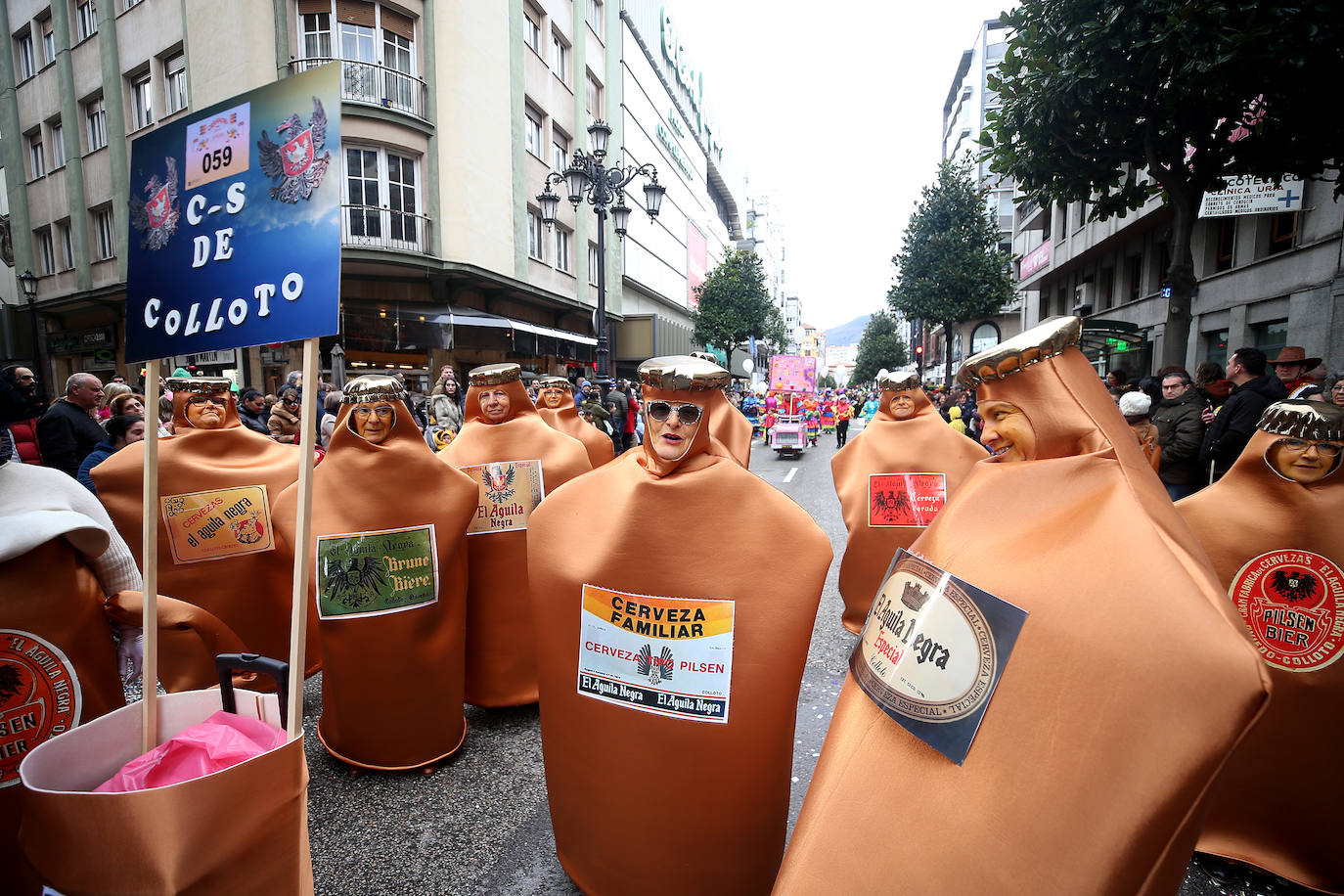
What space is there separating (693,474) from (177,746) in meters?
1.63

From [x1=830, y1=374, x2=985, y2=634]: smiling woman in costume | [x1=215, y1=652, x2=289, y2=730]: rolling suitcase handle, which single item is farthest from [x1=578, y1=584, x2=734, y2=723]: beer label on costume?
[x1=830, y1=374, x2=985, y2=634]: smiling woman in costume

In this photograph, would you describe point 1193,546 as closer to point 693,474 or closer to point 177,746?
point 693,474

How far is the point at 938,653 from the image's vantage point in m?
1.52

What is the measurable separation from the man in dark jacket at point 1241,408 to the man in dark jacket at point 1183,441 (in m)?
0.10

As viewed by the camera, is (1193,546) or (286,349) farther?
(286,349)

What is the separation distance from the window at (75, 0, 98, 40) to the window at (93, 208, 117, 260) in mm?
5032

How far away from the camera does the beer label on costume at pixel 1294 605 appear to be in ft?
7.79

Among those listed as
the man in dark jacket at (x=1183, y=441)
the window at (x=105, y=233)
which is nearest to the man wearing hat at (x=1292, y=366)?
the man in dark jacket at (x=1183, y=441)

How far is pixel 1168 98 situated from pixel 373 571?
28.6ft

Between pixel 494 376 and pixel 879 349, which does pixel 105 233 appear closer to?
pixel 494 376

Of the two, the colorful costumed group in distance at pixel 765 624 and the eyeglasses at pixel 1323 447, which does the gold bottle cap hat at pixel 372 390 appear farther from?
the eyeglasses at pixel 1323 447

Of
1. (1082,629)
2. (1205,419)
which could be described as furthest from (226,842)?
(1205,419)

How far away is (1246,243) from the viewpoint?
44.8 ft

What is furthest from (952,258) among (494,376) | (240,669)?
(240,669)
